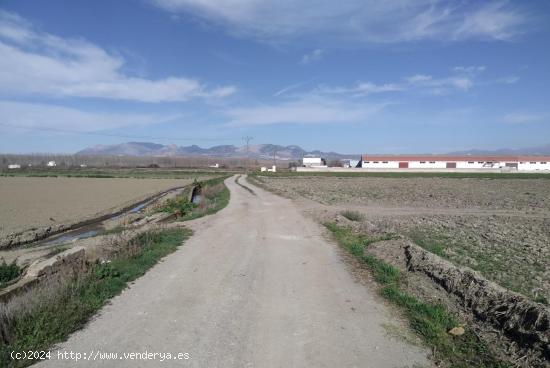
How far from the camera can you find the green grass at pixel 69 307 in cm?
566

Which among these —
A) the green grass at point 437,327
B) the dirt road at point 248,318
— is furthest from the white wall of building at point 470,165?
the dirt road at point 248,318

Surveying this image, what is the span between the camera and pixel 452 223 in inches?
771

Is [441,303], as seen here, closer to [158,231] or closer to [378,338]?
[378,338]

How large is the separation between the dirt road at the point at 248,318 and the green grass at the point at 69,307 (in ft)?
0.88

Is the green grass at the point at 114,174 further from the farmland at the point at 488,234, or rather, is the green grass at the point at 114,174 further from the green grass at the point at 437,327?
the green grass at the point at 437,327

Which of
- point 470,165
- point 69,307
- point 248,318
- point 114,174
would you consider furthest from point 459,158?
point 69,307

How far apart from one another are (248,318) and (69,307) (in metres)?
3.15

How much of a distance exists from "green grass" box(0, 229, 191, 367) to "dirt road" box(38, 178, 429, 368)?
0.27 metres

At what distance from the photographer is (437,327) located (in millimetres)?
6422

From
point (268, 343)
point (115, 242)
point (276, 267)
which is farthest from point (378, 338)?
point (115, 242)

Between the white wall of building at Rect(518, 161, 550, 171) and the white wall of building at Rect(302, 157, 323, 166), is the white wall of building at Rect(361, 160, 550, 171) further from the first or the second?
the white wall of building at Rect(302, 157, 323, 166)

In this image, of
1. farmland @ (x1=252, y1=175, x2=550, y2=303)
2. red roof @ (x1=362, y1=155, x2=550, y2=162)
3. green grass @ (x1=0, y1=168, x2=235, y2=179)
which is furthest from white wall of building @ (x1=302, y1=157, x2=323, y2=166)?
farmland @ (x1=252, y1=175, x2=550, y2=303)

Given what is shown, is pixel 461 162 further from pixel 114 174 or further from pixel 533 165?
pixel 114 174

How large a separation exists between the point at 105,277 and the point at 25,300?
1982 millimetres
